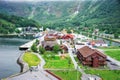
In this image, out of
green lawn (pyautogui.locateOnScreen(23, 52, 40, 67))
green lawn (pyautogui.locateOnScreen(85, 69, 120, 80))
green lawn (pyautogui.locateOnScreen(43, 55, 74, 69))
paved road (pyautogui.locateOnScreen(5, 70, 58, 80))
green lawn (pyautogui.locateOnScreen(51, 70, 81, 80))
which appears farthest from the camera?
green lawn (pyautogui.locateOnScreen(23, 52, 40, 67))

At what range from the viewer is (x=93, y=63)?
4600cm

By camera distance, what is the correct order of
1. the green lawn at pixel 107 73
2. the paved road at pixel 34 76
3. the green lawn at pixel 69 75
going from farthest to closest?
the green lawn at pixel 107 73
the green lawn at pixel 69 75
the paved road at pixel 34 76

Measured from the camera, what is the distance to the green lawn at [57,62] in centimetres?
4491

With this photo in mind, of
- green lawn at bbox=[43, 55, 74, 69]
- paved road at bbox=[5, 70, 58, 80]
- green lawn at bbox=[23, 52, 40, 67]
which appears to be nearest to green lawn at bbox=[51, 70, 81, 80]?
green lawn at bbox=[43, 55, 74, 69]

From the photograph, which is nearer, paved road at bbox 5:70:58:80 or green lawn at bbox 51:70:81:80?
paved road at bbox 5:70:58:80

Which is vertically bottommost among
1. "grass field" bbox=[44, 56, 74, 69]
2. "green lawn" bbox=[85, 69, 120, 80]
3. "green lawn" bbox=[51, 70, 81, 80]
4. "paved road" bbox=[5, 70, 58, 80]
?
"green lawn" bbox=[85, 69, 120, 80]

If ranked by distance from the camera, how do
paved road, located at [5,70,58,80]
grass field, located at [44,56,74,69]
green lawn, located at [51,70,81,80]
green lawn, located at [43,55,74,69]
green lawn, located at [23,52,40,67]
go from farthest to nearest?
green lawn, located at [23,52,40,67] → green lawn, located at [43,55,74,69] → grass field, located at [44,56,74,69] → green lawn, located at [51,70,81,80] → paved road, located at [5,70,58,80]

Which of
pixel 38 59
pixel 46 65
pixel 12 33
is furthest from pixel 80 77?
pixel 12 33

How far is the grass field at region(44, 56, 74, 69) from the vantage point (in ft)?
147

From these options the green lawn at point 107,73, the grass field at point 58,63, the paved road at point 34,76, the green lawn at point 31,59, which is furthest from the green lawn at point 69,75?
the green lawn at point 31,59

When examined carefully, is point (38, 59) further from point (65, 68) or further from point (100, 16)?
point (100, 16)

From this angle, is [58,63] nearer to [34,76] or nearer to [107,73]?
[107,73]

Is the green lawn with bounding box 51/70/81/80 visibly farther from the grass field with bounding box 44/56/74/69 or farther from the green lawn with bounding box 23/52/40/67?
the green lawn with bounding box 23/52/40/67

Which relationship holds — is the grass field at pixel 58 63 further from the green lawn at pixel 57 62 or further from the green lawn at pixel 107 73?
the green lawn at pixel 107 73
